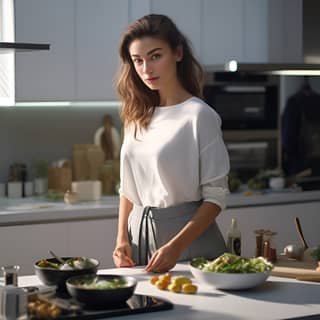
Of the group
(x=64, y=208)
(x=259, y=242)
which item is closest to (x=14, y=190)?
(x=64, y=208)

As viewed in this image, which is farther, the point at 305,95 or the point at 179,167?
the point at 305,95

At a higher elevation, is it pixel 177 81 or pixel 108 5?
pixel 108 5

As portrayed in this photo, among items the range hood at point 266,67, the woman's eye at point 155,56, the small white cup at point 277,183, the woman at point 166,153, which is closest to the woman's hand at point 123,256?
the woman at point 166,153

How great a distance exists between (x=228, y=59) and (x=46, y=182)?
4.44ft

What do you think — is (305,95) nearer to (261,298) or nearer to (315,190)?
(315,190)

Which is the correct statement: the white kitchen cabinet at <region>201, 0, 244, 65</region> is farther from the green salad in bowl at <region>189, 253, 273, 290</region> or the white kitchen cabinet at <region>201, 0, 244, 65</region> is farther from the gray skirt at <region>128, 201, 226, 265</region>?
the green salad in bowl at <region>189, 253, 273, 290</region>

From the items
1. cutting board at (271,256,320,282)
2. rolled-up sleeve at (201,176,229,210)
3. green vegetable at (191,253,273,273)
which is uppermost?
rolled-up sleeve at (201,176,229,210)

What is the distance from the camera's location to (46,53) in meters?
4.82

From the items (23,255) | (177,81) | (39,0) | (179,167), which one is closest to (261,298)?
(179,167)

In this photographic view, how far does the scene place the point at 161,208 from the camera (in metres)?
3.19

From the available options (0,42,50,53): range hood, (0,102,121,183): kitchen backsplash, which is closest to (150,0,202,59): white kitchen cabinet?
(0,102,121,183): kitchen backsplash

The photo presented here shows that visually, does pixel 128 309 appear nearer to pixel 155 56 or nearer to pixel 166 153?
pixel 166 153

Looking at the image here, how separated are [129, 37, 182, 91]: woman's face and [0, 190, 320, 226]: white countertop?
1.60 m

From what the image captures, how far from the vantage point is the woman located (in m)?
3.07
